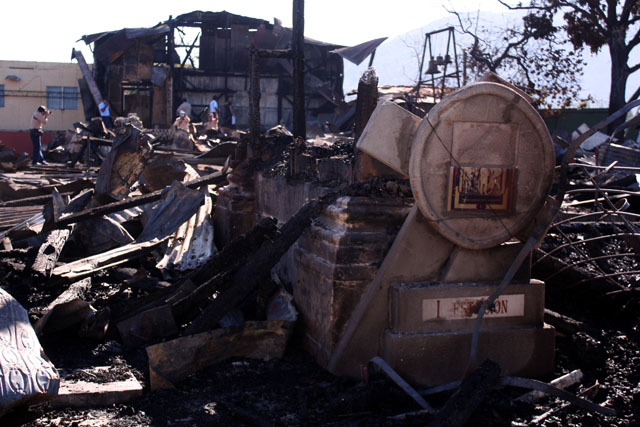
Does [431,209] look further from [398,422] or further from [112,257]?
[112,257]

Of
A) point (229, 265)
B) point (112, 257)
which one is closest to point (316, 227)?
point (229, 265)

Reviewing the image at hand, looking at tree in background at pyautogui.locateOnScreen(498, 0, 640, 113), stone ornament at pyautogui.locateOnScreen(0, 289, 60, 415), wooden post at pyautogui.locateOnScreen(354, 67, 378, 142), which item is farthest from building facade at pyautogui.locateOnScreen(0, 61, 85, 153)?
stone ornament at pyautogui.locateOnScreen(0, 289, 60, 415)

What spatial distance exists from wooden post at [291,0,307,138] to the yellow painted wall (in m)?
27.8

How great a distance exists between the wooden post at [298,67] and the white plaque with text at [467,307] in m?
4.01

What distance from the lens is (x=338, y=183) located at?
4719 mm

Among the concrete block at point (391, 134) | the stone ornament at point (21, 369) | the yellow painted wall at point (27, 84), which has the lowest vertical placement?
the stone ornament at point (21, 369)

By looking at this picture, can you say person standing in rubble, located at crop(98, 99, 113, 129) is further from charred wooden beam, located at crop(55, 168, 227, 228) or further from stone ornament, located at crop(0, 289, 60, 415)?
stone ornament, located at crop(0, 289, 60, 415)

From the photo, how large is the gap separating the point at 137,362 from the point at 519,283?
8.35 feet

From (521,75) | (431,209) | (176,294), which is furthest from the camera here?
(521,75)

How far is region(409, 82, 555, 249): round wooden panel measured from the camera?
3.59 meters

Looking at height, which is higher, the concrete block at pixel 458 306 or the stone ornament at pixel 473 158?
the stone ornament at pixel 473 158

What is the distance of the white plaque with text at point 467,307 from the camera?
3746mm

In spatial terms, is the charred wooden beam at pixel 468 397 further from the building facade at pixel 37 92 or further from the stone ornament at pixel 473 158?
the building facade at pixel 37 92

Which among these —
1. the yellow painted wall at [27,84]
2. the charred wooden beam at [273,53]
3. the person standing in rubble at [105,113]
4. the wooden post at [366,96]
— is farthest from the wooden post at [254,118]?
the yellow painted wall at [27,84]
